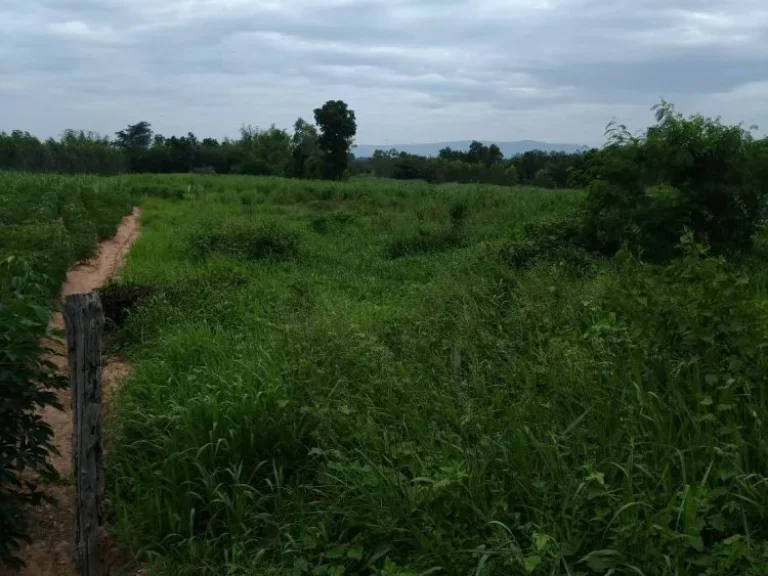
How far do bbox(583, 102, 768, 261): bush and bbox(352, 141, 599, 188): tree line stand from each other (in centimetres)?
2190

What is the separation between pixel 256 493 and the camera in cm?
353

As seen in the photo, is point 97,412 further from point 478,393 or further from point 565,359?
point 565,359

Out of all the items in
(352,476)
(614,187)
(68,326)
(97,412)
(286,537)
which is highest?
(614,187)

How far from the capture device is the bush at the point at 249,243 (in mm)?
10977

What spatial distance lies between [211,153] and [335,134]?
18408 mm

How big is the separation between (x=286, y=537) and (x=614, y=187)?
643 centimetres

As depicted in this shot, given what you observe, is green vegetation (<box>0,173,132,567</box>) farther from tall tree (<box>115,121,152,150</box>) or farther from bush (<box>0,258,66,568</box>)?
tall tree (<box>115,121,152,150</box>)

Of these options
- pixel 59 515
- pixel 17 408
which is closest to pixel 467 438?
pixel 17 408

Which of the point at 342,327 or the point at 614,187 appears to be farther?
the point at 614,187

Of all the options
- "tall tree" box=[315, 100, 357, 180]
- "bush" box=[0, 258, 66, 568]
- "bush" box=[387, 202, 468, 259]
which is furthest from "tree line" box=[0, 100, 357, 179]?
"bush" box=[0, 258, 66, 568]

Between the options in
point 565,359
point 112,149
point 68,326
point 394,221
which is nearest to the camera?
point 68,326

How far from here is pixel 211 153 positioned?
1971 inches

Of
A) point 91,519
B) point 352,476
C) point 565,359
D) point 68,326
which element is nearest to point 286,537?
point 352,476

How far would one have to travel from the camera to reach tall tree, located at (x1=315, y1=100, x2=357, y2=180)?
34281 millimetres
